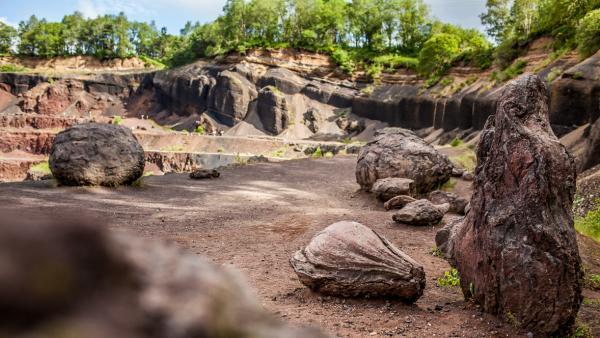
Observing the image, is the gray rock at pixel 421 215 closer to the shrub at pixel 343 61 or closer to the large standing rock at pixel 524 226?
the large standing rock at pixel 524 226

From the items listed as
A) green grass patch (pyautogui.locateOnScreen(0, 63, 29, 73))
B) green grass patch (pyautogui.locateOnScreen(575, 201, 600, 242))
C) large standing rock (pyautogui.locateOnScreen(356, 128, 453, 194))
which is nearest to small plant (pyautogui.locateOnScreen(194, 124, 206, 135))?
green grass patch (pyautogui.locateOnScreen(0, 63, 29, 73))

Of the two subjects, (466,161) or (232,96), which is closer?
→ (466,161)

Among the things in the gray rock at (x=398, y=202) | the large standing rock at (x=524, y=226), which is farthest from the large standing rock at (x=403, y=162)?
the large standing rock at (x=524, y=226)

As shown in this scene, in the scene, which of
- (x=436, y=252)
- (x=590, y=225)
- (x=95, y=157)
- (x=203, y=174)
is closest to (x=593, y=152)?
(x=590, y=225)

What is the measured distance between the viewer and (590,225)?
7434mm

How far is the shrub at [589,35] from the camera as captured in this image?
17.2 m

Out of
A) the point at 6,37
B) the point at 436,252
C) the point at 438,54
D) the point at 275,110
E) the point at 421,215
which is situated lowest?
the point at 436,252

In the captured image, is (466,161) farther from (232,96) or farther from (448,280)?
(232,96)

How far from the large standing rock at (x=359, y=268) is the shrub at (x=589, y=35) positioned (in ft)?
58.2

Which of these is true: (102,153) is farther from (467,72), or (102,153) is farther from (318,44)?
(318,44)

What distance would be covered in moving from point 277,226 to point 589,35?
16.7 meters

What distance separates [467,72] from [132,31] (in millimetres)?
69385

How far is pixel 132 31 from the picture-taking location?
277ft

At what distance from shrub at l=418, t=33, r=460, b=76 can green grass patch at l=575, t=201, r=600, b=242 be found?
1250 inches
